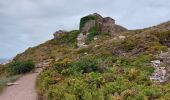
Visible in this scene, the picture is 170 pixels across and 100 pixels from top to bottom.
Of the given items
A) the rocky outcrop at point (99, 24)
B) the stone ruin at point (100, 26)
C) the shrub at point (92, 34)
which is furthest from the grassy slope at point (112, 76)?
the rocky outcrop at point (99, 24)

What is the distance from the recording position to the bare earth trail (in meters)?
22.9

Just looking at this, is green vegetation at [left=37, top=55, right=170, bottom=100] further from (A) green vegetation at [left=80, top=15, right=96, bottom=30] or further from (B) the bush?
(A) green vegetation at [left=80, top=15, right=96, bottom=30]

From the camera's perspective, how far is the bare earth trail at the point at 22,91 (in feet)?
75.2

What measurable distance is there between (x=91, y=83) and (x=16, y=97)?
18.9 ft

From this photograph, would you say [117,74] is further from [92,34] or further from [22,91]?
[92,34]

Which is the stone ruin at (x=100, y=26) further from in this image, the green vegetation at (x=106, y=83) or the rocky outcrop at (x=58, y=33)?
the green vegetation at (x=106, y=83)

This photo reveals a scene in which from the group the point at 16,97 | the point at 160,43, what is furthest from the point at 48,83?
the point at 160,43

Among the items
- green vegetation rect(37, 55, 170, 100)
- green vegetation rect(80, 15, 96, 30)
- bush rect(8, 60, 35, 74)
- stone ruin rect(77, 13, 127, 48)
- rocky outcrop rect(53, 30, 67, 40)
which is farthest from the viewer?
rocky outcrop rect(53, 30, 67, 40)

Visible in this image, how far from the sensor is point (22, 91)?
2538 centimetres

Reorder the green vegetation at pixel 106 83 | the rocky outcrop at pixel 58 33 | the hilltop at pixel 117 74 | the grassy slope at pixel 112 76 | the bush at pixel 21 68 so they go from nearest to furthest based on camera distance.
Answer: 1. the green vegetation at pixel 106 83
2. the grassy slope at pixel 112 76
3. the hilltop at pixel 117 74
4. the bush at pixel 21 68
5. the rocky outcrop at pixel 58 33

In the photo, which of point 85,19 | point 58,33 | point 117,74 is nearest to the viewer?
point 117,74

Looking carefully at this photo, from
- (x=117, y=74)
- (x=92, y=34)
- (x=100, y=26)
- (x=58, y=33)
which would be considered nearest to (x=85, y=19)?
(x=100, y=26)

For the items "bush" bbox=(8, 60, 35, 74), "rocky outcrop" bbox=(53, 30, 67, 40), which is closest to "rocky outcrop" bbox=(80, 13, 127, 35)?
"rocky outcrop" bbox=(53, 30, 67, 40)

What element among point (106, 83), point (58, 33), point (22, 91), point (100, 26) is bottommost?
point (22, 91)
